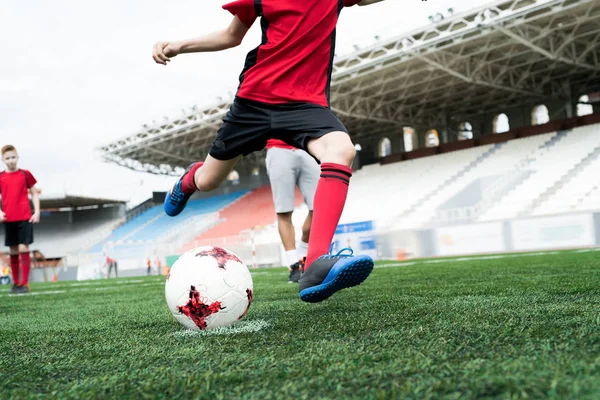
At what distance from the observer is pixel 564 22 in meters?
17.5

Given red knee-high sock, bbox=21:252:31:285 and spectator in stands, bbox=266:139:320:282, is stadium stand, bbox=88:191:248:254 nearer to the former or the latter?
red knee-high sock, bbox=21:252:31:285

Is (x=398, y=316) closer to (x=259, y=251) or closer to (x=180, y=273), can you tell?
(x=180, y=273)

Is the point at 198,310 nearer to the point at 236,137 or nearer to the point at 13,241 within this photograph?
the point at 236,137

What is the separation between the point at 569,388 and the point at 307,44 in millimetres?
2183

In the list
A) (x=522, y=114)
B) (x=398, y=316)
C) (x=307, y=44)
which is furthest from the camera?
(x=522, y=114)

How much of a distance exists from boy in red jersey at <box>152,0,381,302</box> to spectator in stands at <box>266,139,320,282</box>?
2471 mm

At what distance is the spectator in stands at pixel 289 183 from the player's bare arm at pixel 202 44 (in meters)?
2.54

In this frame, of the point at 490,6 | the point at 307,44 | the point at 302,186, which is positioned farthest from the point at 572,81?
the point at 307,44

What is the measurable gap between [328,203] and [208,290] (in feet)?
2.27

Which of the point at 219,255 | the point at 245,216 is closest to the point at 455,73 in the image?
the point at 245,216

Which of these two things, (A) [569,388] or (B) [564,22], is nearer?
(A) [569,388]

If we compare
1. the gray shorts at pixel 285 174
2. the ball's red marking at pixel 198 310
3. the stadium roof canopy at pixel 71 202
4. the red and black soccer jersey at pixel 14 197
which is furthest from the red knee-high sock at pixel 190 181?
the stadium roof canopy at pixel 71 202

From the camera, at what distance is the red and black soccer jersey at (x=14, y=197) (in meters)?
6.81

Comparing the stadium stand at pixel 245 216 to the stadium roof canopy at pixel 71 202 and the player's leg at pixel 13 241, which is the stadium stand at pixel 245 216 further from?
the player's leg at pixel 13 241
